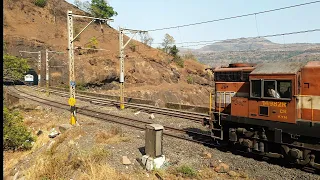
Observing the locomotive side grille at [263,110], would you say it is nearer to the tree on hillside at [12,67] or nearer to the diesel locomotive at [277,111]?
the diesel locomotive at [277,111]

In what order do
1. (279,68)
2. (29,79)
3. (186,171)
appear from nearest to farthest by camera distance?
(186,171) → (279,68) → (29,79)

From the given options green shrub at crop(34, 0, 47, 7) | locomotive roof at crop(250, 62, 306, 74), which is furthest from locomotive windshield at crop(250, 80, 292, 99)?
green shrub at crop(34, 0, 47, 7)

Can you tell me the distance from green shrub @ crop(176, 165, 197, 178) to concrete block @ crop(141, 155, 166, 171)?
730mm

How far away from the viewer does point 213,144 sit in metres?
12.5

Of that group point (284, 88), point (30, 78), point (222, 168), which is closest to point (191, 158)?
point (222, 168)

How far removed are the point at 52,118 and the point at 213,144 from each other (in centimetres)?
1325

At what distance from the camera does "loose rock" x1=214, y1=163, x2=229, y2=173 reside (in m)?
9.41

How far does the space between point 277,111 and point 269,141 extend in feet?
4.07

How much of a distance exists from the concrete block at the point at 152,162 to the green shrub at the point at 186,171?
2.40 feet

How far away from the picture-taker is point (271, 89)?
1024cm

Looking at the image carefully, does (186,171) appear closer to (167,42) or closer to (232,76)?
(232,76)

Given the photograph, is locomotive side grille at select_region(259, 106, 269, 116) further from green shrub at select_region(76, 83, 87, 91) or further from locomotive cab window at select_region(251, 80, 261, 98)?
green shrub at select_region(76, 83, 87, 91)

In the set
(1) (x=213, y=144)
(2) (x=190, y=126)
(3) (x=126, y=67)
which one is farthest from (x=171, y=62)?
(1) (x=213, y=144)

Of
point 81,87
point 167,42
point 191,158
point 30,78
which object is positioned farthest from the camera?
point 167,42
